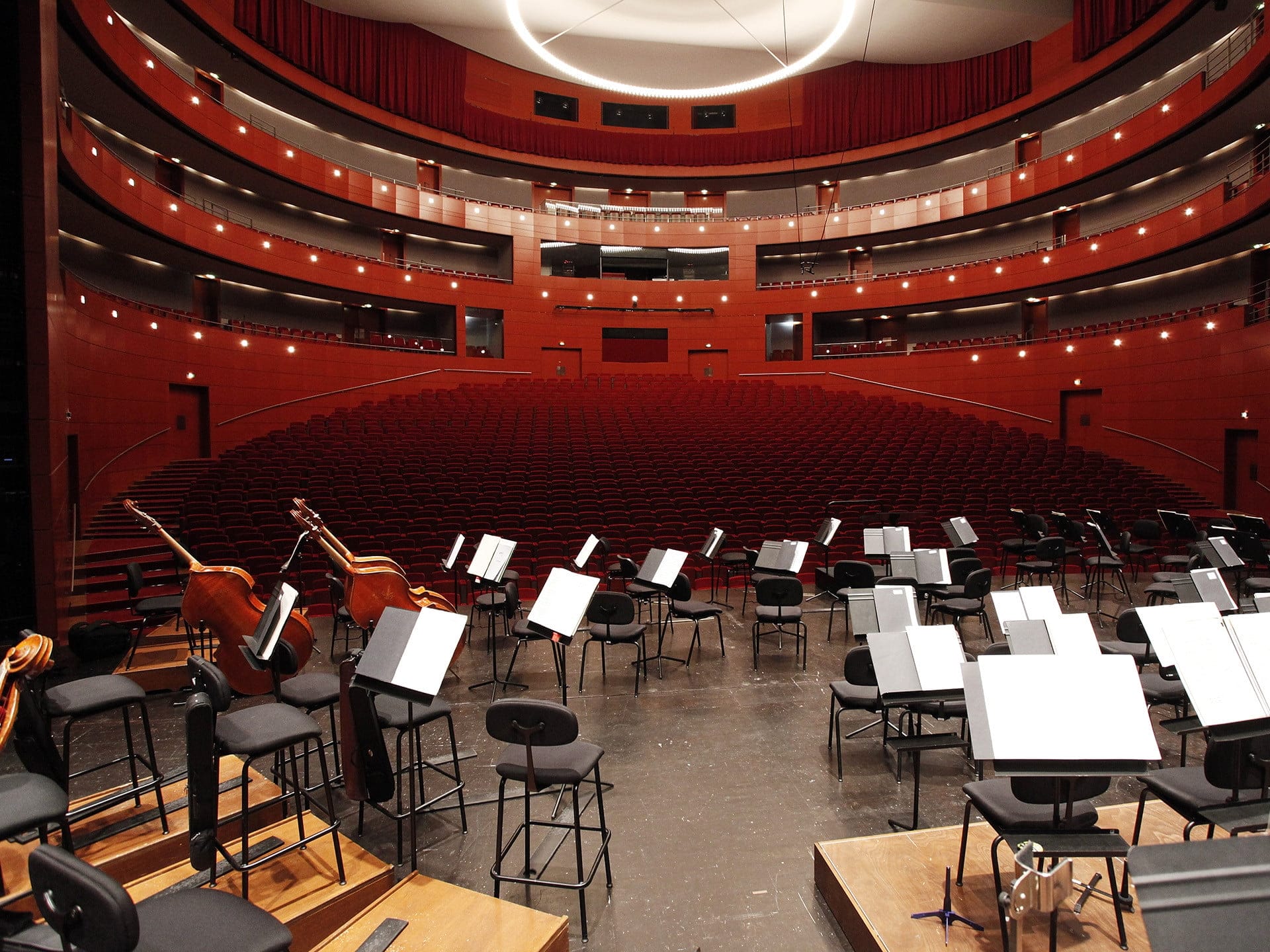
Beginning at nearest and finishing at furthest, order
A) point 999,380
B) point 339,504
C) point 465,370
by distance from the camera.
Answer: point 339,504, point 999,380, point 465,370

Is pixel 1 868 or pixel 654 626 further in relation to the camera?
pixel 654 626

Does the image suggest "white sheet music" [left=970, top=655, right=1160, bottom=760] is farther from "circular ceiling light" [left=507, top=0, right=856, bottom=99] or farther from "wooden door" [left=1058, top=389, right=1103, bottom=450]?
"wooden door" [left=1058, top=389, right=1103, bottom=450]

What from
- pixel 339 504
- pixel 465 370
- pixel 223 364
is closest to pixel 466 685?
pixel 339 504

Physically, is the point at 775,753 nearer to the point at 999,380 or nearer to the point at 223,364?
the point at 223,364

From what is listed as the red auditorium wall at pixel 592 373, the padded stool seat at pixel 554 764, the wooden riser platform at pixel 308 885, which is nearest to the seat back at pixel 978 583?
the padded stool seat at pixel 554 764

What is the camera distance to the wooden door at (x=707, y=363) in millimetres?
19859

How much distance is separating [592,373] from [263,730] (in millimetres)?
17021

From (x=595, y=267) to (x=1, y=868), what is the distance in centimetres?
1898

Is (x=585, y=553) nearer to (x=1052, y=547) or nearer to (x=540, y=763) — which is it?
(x=540, y=763)

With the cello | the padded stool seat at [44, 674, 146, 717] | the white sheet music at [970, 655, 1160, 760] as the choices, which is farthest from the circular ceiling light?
the white sheet music at [970, 655, 1160, 760]

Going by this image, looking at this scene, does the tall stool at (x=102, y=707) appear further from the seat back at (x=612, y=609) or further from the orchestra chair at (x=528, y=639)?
the seat back at (x=612, y=609)

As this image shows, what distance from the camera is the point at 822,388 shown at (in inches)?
715

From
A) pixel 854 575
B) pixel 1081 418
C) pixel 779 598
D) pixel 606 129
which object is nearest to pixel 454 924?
pixel 779 598

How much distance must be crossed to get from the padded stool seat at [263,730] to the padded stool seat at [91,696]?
1.48 feet
